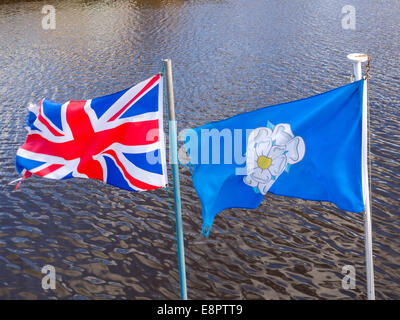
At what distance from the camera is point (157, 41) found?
32938 mm

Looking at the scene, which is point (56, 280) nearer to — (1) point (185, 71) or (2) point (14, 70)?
(1) point (185, 71)

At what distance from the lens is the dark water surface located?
1050 centimetres

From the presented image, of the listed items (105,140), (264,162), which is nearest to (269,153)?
(264,162)

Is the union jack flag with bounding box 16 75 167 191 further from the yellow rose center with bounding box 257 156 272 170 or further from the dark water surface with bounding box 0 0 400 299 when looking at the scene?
the dark water surface with bounding box 0 0 400 299

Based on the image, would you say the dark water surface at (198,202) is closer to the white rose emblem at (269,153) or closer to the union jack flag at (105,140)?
the white rose emblem at (269,153)

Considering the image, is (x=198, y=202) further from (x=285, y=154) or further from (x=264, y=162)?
(x=285, y=154)

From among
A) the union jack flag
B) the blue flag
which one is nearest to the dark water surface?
the blue flag

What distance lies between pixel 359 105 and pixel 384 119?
39.8 feet

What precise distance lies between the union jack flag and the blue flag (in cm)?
73

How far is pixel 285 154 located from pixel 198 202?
21.5 feet

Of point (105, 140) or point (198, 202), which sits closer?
point (105, 140)

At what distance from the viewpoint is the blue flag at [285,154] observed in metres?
7.20

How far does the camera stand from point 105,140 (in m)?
7.68

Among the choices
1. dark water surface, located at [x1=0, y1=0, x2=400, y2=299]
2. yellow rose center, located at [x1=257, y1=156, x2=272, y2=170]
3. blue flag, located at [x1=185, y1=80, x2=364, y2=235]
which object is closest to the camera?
blue flag, located at [x1=185, y1=80, x2=364, y2=235]
